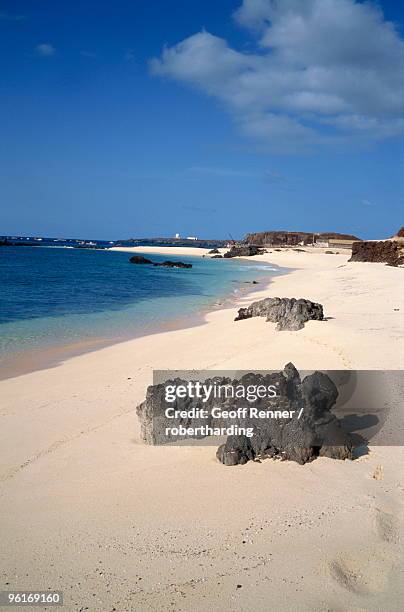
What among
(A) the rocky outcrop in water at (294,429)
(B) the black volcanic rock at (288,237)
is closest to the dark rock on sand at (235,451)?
(A) the rocky outcrop in water at (294,429)

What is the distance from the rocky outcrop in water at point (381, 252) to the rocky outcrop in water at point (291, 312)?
95.5ft

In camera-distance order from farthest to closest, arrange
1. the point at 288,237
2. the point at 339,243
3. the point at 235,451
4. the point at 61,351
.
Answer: the point at 288,237 → the point at 339,243 → the point at 61,351 → the point at 235,451

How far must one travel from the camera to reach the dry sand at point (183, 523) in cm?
301

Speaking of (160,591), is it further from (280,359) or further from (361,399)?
(280,359)

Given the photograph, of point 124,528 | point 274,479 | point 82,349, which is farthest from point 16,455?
point 82,349

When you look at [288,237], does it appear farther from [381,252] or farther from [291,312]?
[291,312]

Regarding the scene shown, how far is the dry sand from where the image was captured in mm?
3006

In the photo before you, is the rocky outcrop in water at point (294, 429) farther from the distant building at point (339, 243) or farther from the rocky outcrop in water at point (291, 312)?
the distant building at point (339, 243)

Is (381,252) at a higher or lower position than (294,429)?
higher

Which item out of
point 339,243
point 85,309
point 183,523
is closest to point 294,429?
point 183,523

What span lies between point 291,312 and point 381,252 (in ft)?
115

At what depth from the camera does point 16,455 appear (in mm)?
5203

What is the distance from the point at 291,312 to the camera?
39.0ft

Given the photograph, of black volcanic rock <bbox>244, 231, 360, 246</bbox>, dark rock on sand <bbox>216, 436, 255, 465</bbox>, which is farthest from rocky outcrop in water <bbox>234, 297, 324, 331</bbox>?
black volcanic rock <bbox>244, 231, 360, 246</bbox>
